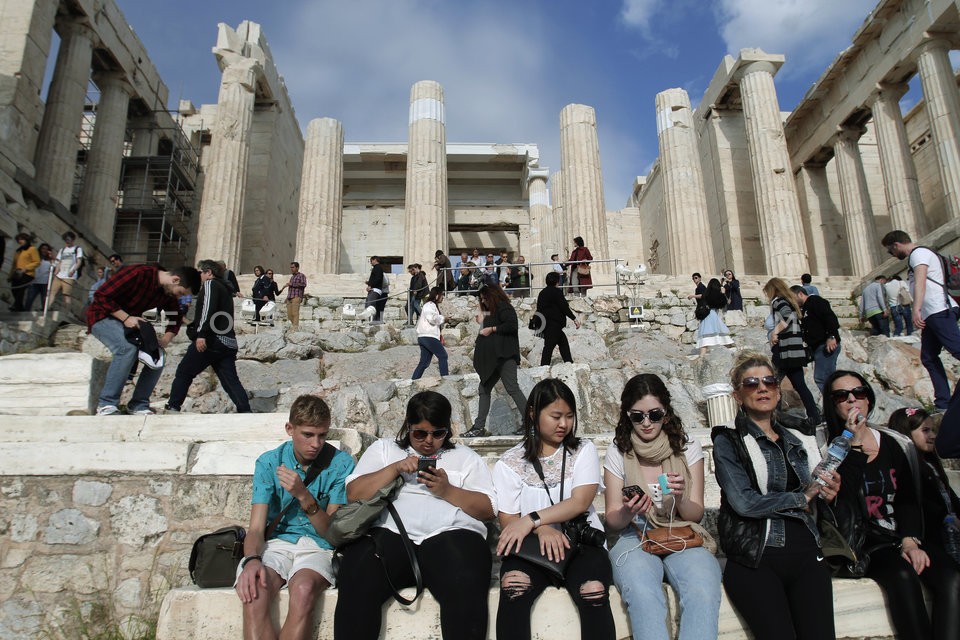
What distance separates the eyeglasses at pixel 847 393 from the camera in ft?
10.3

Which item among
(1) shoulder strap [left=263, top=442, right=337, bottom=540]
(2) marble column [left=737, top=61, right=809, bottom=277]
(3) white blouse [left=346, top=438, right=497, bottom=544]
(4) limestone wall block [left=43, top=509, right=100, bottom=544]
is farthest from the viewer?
(2) marble column [left=737, top=61, right=809, bottom=277]

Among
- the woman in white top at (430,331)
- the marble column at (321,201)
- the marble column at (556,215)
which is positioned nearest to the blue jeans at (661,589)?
the woman in white top at (430,331)

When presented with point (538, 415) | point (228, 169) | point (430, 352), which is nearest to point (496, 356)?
point (430, 352)

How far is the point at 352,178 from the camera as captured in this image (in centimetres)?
2628

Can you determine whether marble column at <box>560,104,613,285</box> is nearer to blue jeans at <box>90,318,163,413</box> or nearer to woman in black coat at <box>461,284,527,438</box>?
woman in black coat at <box>461,284,527,438</box>

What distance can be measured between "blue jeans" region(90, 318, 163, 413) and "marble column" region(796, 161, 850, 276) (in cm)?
2144

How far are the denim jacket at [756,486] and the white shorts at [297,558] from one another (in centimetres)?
184

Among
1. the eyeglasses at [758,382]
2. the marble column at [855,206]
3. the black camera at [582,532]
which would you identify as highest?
the marble column at [855,206]

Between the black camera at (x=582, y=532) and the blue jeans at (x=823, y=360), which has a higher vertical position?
Answer: the blue jeans at (x=823, y=360)

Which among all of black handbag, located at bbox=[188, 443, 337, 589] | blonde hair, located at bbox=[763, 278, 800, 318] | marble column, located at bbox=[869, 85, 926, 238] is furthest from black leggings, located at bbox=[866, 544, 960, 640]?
marble column, located at bbox=[869, 85, 926, 238]

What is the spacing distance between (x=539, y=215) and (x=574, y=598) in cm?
2251

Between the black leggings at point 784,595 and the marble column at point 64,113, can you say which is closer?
the black leggings at point 784,595

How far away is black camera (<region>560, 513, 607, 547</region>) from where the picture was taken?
2838 millimetres

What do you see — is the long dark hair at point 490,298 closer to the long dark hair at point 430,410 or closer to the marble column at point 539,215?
the long dark hair at point 430,410
